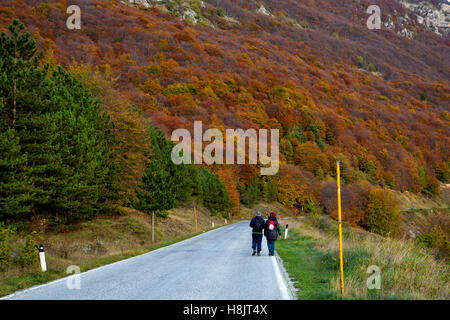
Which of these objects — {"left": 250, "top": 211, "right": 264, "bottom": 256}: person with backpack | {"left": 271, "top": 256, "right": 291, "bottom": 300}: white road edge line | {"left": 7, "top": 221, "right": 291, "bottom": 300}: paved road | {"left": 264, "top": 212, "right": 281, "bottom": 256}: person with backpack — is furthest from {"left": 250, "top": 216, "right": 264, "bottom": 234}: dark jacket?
{"left": 271, "top": 256, "right": 291, "bottom": 300}: white road edge line

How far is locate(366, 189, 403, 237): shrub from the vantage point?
6172 centimetres

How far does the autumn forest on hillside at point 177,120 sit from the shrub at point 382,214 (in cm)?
22

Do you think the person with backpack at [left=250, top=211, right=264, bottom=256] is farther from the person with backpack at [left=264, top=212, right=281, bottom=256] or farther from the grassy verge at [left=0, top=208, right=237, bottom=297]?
the grassy verge at [left=0, top=208, right=237, bottom=297]

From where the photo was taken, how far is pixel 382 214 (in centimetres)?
6269

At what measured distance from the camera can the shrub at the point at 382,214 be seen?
61719 millimetres

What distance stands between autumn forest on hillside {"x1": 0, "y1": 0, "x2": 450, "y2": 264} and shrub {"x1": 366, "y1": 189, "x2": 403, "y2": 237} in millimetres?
219

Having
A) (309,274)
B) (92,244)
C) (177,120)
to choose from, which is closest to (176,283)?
(309,274)

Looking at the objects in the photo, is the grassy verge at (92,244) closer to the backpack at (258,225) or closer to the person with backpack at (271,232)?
the backpack at (258,225)

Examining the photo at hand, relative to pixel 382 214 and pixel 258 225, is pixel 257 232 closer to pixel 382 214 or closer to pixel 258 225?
pixel 258 225

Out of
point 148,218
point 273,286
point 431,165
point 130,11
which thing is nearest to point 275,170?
point 148,218

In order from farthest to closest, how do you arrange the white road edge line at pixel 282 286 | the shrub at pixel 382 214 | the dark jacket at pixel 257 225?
the shrub at pixel 382 214
the dark jacket at pixel 257 225
the white road edge line at pixel 282 286

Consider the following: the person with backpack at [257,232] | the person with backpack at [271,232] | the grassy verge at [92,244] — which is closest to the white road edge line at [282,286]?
the person with backpack at [271,232]

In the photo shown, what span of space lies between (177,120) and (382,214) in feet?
163

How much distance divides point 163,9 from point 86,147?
195 meters
